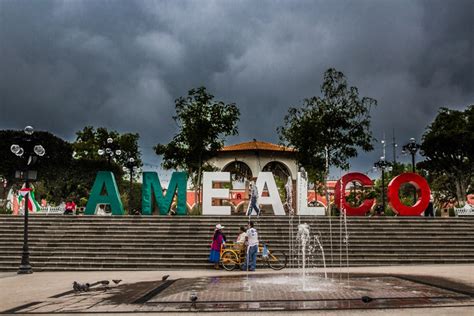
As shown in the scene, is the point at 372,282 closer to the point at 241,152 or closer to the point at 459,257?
the point at 459,257

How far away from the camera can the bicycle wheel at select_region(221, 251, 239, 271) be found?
16516mm

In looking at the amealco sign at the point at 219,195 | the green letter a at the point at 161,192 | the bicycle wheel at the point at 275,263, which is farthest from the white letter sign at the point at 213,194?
the bicycle wheel at the point at 275,263

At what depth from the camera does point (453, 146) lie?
40.0 m

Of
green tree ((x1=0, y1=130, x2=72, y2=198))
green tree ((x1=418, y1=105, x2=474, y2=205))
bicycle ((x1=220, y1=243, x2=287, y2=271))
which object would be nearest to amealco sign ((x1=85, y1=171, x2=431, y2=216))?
bicycle ((x1=220, y1=243, x2=287, y2=271))

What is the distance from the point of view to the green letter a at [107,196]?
24219mm

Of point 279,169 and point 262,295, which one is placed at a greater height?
point 279,169

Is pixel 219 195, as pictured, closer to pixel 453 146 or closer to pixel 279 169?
pixel 453 146

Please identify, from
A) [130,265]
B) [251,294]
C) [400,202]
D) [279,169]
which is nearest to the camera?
[251,294]

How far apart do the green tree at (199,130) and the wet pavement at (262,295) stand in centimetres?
2340

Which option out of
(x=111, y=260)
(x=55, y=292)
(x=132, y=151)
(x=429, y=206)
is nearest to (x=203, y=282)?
(x=55, y=292)

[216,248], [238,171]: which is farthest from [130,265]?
[238,171]

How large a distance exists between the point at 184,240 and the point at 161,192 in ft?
17.5

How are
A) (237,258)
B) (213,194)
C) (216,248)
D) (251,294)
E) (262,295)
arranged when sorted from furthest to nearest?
(213,194) < (216,248) < (237,258) < (251,294) < (262,295)

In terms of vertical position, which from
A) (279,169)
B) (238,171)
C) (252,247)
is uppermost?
(279,169)
